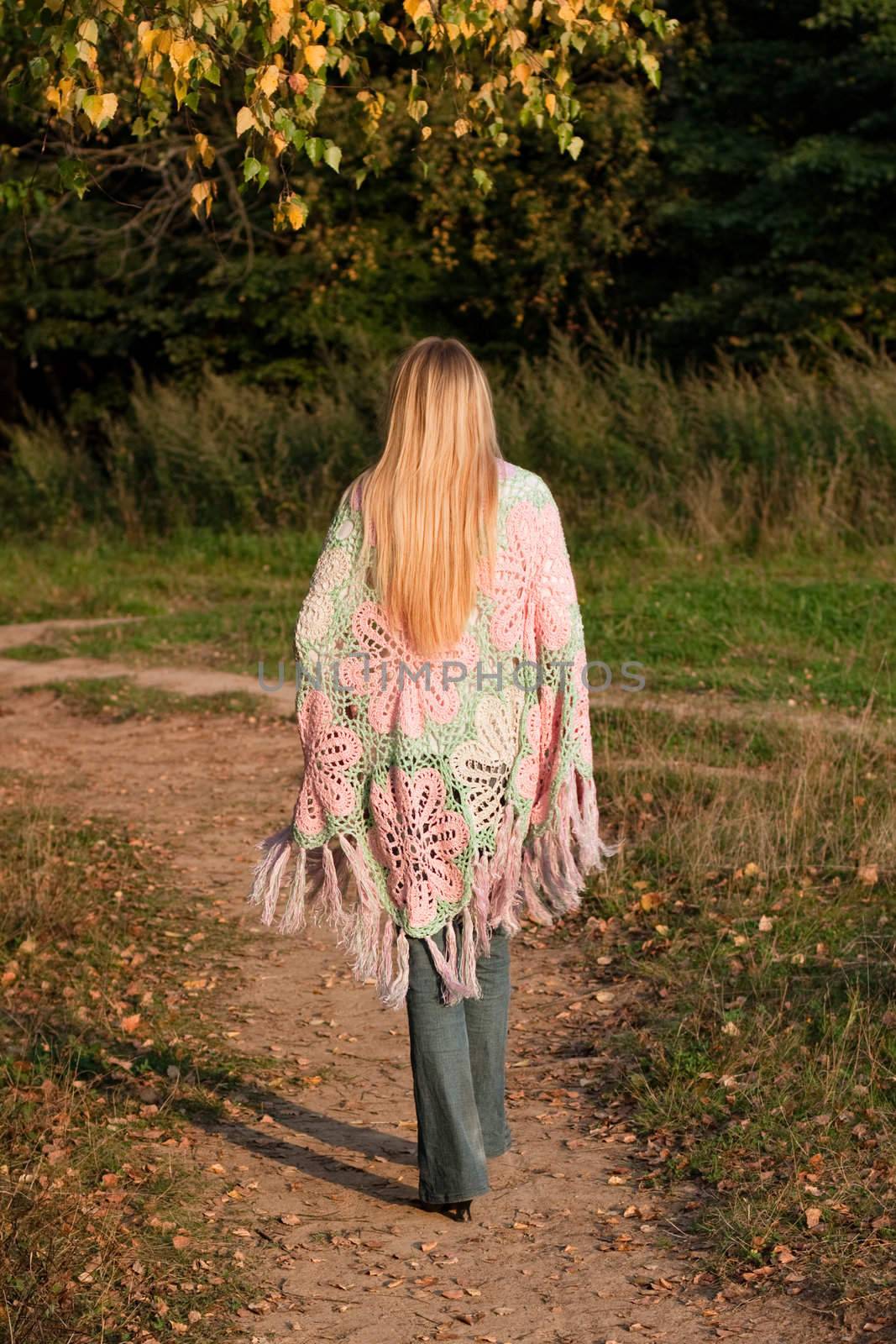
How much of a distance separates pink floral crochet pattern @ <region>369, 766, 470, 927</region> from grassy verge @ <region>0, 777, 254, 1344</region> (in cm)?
101

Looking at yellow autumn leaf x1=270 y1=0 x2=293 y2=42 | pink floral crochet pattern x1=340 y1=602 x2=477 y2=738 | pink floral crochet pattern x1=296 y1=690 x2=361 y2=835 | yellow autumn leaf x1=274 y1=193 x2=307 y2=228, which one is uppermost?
yellow autumn leaf x1=270 y1=0 x2=293 y2=42

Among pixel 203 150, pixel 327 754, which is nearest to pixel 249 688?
pixel 203 150

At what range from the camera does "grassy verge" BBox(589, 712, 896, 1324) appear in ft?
13.2

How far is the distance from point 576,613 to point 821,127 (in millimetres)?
16570

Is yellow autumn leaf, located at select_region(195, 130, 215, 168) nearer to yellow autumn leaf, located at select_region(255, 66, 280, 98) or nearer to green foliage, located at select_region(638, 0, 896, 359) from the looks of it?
yellow autumn leaf, located at select_region(255, 66, 280, 98)

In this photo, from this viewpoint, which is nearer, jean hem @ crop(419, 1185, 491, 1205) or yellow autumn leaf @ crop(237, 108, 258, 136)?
jean hem @ crop(419, 1185, 491, 1205)

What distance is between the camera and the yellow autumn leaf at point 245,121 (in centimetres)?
456

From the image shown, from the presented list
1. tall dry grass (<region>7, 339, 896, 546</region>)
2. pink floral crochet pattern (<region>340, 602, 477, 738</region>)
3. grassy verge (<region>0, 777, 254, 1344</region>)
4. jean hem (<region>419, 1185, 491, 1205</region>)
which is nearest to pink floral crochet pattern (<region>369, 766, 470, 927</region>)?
pink floral crochet pattern (<region>340, 602, 477, 738</region>)

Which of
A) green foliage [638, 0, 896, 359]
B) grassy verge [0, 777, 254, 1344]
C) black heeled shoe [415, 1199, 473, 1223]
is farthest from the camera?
green foliage [638, 0, 896, 359]

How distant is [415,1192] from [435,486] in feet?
6.40

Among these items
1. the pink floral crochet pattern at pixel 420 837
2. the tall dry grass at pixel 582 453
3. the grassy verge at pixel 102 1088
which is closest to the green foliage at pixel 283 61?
the pink floral crochet pattern at pixel 420 837

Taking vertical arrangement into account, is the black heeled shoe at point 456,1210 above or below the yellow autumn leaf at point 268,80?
below

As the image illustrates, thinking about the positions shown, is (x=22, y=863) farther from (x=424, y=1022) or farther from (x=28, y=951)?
(x=424, y=1022)

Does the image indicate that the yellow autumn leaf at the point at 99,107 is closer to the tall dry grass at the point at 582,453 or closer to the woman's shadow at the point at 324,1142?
the woman's shadow at the point at 324,1142
